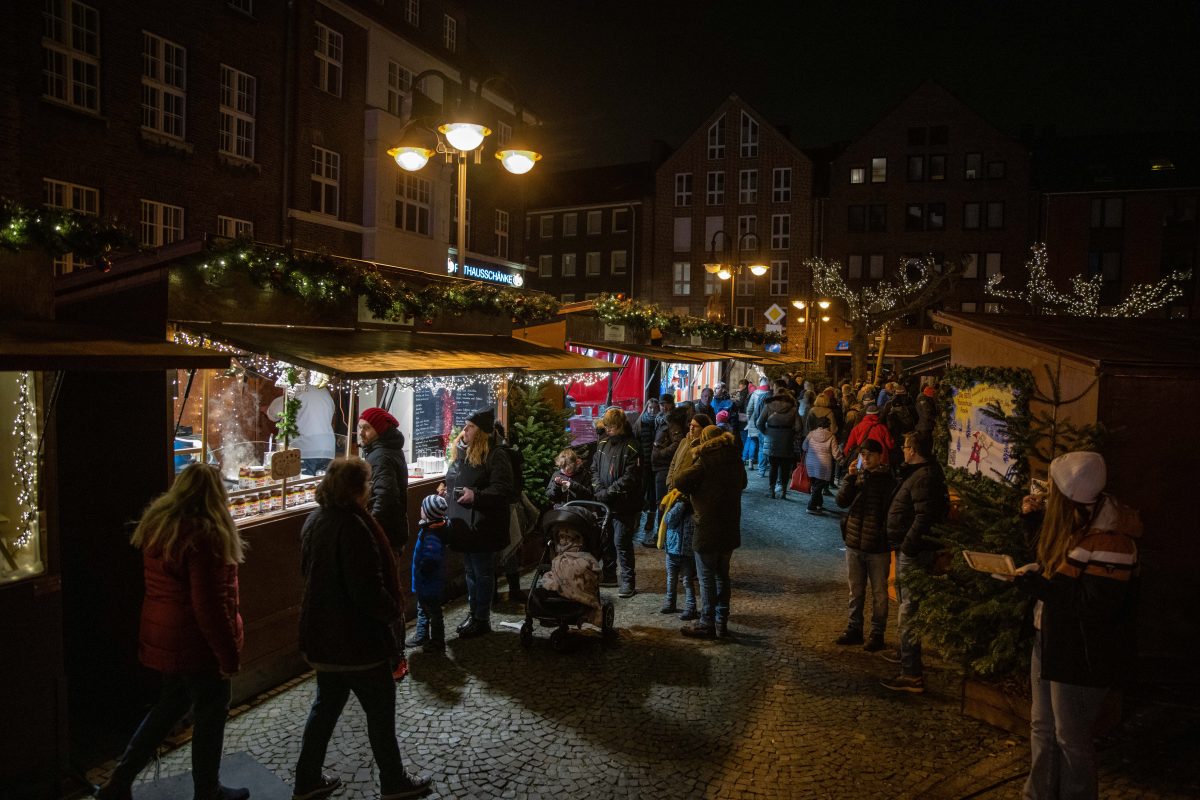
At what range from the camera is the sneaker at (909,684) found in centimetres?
575

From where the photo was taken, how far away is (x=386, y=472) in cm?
567

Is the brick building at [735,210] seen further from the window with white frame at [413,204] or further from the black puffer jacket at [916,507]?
the black puffer jacket at [916,507]

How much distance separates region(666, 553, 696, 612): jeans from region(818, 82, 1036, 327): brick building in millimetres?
37586

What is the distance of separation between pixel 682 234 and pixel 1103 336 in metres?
42.2

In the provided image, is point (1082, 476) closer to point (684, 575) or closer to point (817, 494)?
point (684, 575)

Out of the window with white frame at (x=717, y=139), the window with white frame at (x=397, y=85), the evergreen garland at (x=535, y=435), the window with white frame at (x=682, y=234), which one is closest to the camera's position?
the evergreen garland at (x=535, y=435)

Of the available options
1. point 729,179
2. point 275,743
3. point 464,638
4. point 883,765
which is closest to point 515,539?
point 464,638

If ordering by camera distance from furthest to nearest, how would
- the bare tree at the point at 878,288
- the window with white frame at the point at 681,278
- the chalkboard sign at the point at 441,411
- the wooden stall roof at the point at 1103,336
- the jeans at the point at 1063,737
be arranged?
1. the window with white frame at the point at 681,278
2. the bare tree at the point at 878,288
3. the chalkboard sign at the point at 441,411
4. the wooden stall roof at the point at 1103,336
5. the jeans at the point at 1063,737

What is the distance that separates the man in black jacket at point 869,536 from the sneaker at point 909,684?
0.73 meters

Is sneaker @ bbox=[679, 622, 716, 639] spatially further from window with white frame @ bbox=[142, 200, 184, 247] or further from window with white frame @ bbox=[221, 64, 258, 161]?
window with white frame @ bbox=[221, 64, 258, 161]

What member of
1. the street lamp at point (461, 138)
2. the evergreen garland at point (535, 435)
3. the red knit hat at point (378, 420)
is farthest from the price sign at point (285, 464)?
the street lamp at point (461, 138)

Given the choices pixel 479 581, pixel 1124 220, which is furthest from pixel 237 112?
pixel 1124 220

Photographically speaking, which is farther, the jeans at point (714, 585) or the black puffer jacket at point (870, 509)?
the jeans at point (714, 585)

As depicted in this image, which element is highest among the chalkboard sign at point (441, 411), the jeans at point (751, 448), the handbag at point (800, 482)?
the chalkboard sign at point (441, 411)
